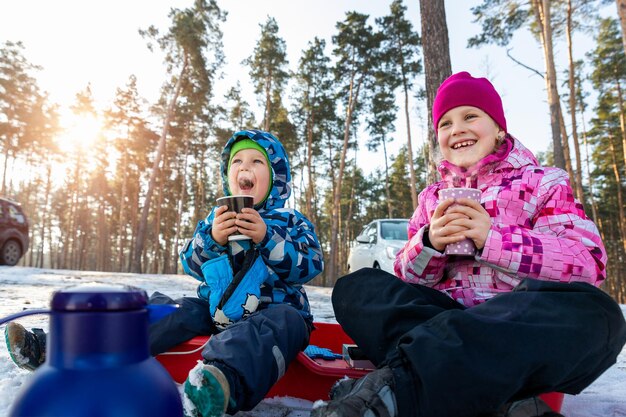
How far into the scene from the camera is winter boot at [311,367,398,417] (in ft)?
3.21

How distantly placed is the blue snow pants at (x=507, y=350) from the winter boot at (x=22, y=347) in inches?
56.5

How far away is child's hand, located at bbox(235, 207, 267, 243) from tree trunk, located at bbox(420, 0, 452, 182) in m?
2.91

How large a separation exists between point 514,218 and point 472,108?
556 mm

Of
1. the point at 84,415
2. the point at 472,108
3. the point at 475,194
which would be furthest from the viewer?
the point at 472,108

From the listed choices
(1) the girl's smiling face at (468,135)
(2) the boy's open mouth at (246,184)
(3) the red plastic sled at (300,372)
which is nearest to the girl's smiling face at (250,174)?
(2) the boy's open mouth at (246,184)

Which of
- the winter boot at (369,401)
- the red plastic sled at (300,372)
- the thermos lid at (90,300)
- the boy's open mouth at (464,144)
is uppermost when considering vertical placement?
the boy's open mouth at (464,144)

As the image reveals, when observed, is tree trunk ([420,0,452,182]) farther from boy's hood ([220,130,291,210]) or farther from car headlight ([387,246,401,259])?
car headlight ([387,246,401,259])

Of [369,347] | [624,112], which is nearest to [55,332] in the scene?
[369,347]

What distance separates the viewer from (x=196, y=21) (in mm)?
Result: 16156

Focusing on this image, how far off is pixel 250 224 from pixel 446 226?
82 cm

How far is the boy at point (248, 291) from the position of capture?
1.19 meters

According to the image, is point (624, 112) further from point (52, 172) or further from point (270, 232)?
point (52, 172)

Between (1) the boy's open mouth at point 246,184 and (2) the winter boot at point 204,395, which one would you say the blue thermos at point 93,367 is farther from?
(1) the boy's open mouth at point 246,184

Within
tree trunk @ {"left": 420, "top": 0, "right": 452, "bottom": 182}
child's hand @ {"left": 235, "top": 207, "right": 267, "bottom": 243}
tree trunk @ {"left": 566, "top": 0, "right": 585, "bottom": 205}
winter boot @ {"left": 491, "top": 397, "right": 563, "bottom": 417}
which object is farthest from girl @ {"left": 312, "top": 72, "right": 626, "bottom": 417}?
tree trunk @ {"left": 566, "top": 0, "right": 585, "bottom": 205}
